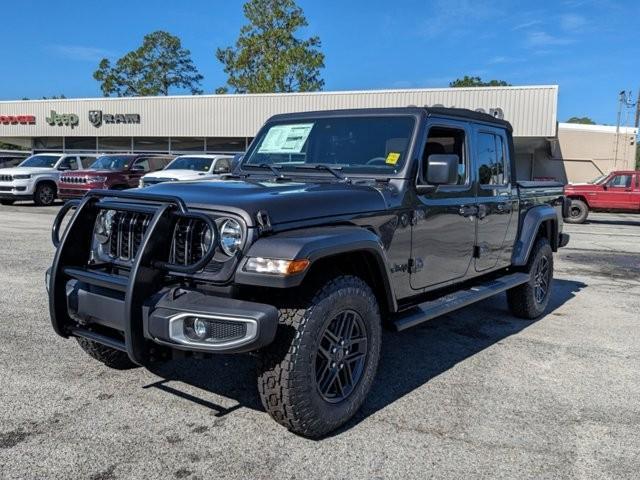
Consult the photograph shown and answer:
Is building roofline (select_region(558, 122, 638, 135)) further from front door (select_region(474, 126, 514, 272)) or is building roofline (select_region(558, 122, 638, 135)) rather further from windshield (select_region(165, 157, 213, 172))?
front door (select_region(474, 126, 514, 272))

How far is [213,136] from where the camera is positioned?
30625 millimetres

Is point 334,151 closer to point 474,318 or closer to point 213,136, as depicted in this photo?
point 474,318

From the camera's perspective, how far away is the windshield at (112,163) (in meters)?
18.0

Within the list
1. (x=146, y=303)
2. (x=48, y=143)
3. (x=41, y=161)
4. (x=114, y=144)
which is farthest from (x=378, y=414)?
(x=48, y=143)

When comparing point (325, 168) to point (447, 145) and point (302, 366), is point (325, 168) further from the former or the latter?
point (302, 366)

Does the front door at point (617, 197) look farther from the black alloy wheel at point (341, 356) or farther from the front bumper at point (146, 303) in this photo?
the front bumper at point (146, 303)

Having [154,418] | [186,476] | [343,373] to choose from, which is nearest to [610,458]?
[343,373]

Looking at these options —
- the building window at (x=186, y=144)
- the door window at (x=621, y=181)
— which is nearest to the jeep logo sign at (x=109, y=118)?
the building window at (x=186, y=144)

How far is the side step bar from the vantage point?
4023mm

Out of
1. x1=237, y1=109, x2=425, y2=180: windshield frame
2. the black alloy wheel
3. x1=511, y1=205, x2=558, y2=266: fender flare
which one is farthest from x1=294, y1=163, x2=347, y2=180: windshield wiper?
x1=511, y1=205, x2=558, y2=266: fender flare

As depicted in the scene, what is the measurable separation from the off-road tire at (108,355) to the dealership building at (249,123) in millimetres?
22938

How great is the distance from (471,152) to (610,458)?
2.68m

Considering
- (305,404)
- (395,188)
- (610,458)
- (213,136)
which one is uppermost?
(213,136)

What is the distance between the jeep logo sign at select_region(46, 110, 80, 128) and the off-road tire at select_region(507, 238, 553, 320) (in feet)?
107
